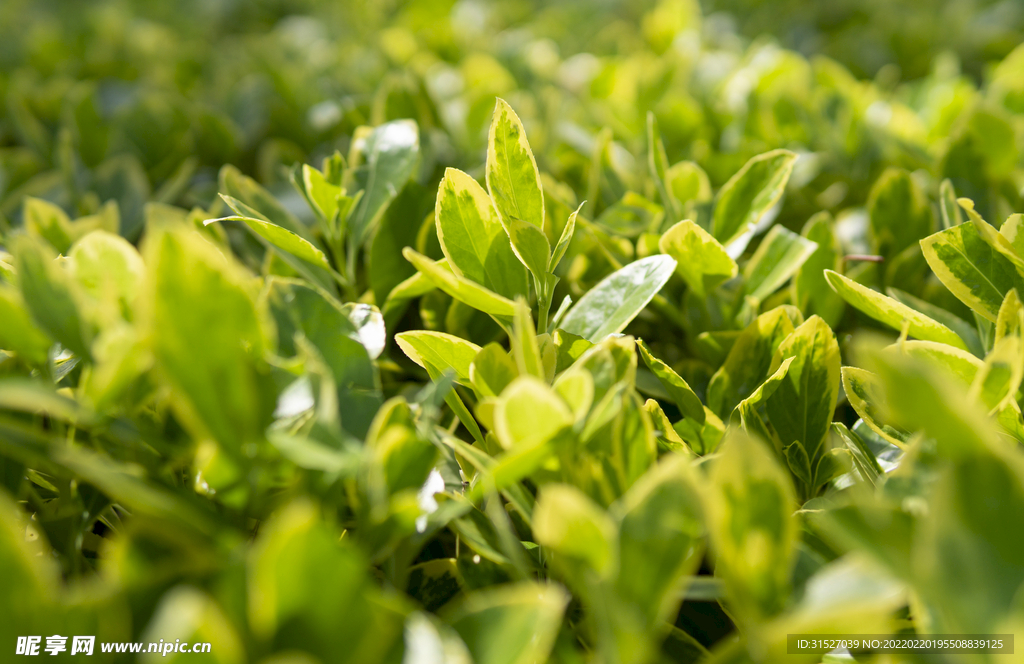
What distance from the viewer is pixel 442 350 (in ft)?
2.35

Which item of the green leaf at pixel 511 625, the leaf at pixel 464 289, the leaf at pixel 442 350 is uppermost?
the leaf at pixel 464 289

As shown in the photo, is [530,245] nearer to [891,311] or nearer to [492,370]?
[492,370]

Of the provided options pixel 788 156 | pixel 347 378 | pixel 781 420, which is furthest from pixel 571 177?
pixel 347 378

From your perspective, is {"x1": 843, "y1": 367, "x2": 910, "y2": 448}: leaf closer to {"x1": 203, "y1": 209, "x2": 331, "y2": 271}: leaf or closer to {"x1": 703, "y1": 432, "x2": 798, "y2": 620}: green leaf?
{"x1": 703, "y1": 432, "x2": 798, "y2": 620}: green leaf

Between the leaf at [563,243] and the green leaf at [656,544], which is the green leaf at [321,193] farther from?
the green leaf at [656,544]

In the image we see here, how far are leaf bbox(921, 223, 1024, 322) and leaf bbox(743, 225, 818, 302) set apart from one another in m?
0.15

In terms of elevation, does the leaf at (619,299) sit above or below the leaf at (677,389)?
above

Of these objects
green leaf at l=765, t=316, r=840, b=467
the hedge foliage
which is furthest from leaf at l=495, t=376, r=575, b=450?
green leaf at l=765, t=316, r=840, b=467

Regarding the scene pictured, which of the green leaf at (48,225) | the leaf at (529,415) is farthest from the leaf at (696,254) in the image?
the green leaf at (48,225)

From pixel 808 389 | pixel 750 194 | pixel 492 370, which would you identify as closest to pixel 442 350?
pixel 492 370

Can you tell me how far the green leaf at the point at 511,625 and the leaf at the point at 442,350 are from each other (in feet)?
0.81

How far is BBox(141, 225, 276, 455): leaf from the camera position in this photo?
497 millimetres

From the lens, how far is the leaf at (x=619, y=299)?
73cm

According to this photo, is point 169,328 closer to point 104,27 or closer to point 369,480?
point 369,480
